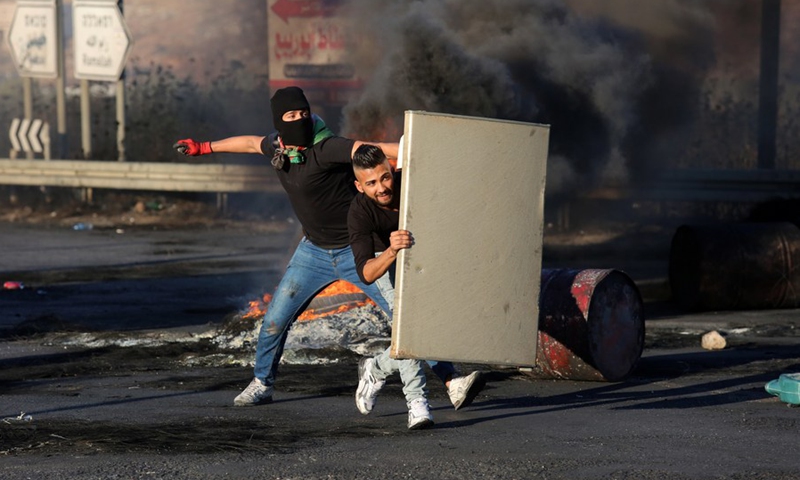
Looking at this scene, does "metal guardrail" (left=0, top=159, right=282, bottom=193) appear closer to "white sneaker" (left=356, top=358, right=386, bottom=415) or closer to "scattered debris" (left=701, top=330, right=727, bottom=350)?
"scattered debris" (left=701, top=330, right=727, bottom=350)

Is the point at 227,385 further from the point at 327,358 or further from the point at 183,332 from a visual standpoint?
the point at 183,332

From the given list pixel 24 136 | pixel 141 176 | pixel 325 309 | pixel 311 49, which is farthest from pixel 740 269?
pixel 24 136

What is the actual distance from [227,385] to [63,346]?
2263 mm

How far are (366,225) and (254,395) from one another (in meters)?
1.40

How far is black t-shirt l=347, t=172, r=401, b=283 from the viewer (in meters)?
6.71

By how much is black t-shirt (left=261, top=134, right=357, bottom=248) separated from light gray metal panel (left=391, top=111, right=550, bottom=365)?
926mm

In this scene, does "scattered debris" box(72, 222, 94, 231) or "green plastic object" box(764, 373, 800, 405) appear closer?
"green plastic object" box(764, 373, 800, 405)

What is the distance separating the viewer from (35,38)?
24.9m

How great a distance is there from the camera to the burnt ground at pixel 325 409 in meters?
5.96

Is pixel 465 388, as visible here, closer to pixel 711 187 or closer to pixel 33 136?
pixel 711 187

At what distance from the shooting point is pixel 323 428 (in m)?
6.84

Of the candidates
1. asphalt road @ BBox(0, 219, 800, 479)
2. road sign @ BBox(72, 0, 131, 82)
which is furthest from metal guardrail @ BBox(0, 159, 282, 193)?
asphalt road @ BBox(0, 219, 800, 479)

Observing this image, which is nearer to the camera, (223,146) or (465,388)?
(465,388)

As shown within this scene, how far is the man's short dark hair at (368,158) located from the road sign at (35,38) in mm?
19007
